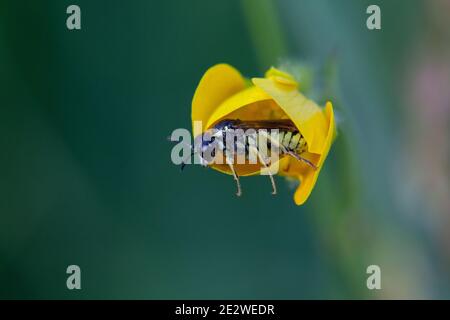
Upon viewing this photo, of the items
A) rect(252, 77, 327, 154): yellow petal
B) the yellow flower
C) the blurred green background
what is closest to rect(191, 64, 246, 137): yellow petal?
the yellow flower

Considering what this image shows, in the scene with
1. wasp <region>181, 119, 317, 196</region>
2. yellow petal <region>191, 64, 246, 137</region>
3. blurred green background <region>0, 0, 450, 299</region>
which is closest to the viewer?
wasp <region>181, 119, 317, 196</region>

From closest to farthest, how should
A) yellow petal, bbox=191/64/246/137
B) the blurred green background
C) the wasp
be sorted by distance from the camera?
the wasp → yellow petal, bbox=191/64/246/137 → the blurred green background

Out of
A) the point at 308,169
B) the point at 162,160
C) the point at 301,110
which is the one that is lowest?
the point at 308,169

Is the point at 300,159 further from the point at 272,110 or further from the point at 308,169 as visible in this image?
the point at 272,110

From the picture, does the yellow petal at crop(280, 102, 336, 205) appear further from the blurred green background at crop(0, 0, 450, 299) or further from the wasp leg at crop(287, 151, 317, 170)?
the blurred green background at crop(0, 0, 450, 299)

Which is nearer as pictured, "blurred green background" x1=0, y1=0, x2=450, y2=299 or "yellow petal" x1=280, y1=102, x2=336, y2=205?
"yellow petal" x1=280, y1=102, x2=336, y2=205

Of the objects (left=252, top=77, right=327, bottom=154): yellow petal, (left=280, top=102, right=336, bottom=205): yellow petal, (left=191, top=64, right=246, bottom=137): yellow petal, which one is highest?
(left=191, top=64, right=246, bottom=137): yellow petal

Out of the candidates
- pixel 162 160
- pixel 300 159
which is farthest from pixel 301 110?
pixel 162 160
